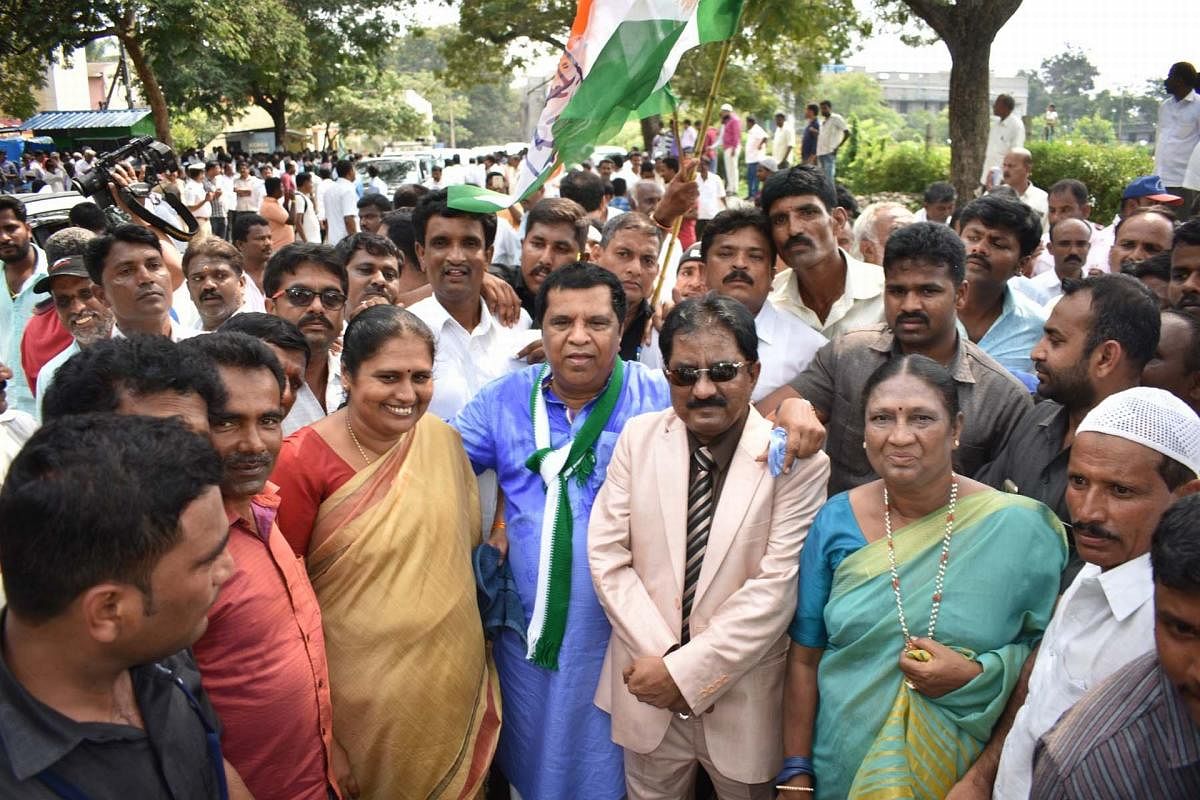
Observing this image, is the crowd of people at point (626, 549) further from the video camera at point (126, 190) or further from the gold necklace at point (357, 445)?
the video camera at point (126, 190)

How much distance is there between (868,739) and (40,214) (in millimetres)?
13035

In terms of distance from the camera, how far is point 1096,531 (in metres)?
2.11

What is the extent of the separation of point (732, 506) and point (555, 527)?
1.89 feet

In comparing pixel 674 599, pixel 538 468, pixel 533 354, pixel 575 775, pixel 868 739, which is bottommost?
pixel 575 775

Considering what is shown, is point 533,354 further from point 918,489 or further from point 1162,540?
point 1162,540

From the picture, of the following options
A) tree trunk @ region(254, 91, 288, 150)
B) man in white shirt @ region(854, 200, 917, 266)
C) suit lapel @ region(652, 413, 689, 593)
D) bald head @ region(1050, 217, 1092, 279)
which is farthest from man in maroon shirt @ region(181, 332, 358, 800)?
tree trunk @ region(254, 91, 288, 150)

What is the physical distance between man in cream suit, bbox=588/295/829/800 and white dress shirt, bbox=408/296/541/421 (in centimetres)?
115

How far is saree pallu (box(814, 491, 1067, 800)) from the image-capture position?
231 centimetres

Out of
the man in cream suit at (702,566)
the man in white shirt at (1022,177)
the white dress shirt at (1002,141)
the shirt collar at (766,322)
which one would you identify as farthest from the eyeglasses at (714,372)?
the white dress shirt at (1002,141)

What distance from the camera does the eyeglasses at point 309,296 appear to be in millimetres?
3770

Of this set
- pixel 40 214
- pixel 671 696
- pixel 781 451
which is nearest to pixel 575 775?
pixel 671 696

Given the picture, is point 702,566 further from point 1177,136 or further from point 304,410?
point 1177,136

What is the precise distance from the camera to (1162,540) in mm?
1574

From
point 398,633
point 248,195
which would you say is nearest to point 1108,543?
point 398,633
